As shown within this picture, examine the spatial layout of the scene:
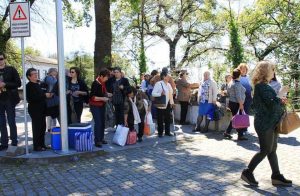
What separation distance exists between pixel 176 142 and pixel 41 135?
3137 mm

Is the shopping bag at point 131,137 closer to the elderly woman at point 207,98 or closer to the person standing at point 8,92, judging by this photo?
the elderly woman at point 207,98

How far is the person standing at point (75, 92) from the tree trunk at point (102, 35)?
12.4 ft

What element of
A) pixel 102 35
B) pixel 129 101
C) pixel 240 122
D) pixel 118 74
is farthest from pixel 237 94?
pixel 102 35

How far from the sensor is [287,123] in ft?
18.8

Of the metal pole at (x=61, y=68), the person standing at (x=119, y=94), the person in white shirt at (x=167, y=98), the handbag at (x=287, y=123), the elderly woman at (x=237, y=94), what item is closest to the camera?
the handbag at (x=287, y=123)

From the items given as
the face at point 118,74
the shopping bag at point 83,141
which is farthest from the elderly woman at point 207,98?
the shopping bag at point 83,141

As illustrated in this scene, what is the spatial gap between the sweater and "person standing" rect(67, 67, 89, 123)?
453cm

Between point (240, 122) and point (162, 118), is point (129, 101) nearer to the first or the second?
point (162, 118)

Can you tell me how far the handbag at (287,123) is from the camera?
5.62 m

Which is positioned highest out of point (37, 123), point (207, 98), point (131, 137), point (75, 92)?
point (75, 92)

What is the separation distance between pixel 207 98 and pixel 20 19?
5125 millimetres

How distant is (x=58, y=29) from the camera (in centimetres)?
771

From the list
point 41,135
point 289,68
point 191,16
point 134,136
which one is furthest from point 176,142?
point 191,16

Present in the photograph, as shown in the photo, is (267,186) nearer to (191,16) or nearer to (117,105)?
(117,105)
